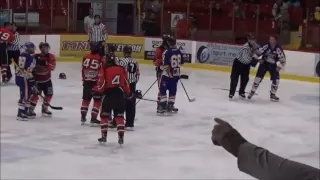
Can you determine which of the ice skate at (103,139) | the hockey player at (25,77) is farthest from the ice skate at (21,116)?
the ice skate at (103,139)

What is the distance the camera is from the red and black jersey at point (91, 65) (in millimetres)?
6000

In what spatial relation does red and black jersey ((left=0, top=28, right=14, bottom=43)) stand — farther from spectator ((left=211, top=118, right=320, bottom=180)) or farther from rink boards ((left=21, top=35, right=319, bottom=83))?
spectator ((left=211, top=118, right=320, bottom=180))

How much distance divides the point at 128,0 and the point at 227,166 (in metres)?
1.59

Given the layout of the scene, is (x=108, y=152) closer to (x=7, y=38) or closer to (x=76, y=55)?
(x=7, y=38)

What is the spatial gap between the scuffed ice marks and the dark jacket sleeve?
4.35 m

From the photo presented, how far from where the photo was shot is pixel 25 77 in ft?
21.5

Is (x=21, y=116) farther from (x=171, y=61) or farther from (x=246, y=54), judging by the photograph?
(x=246, y=54)

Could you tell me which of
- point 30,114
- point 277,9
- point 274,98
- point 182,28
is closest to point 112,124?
point 30,114

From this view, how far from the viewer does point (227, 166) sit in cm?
523

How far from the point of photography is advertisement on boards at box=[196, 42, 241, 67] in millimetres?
11820

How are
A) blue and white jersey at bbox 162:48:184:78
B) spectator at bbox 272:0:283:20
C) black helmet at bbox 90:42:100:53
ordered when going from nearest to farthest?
1. black helmet at bbox 90:42:100:53
2. blue and white jersey at bbox 162:48:184:78
3. spectator at bbox 272:0:283:20

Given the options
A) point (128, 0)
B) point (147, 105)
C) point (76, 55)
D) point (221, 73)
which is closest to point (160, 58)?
point (147, 105)

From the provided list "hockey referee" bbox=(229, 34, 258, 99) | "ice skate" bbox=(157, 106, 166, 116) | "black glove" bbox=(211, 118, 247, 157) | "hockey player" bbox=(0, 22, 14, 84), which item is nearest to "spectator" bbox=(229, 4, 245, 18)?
"hockey referee" bbox=(229, 34, 258, 99)

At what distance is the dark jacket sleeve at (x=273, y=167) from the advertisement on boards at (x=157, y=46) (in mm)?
11107
